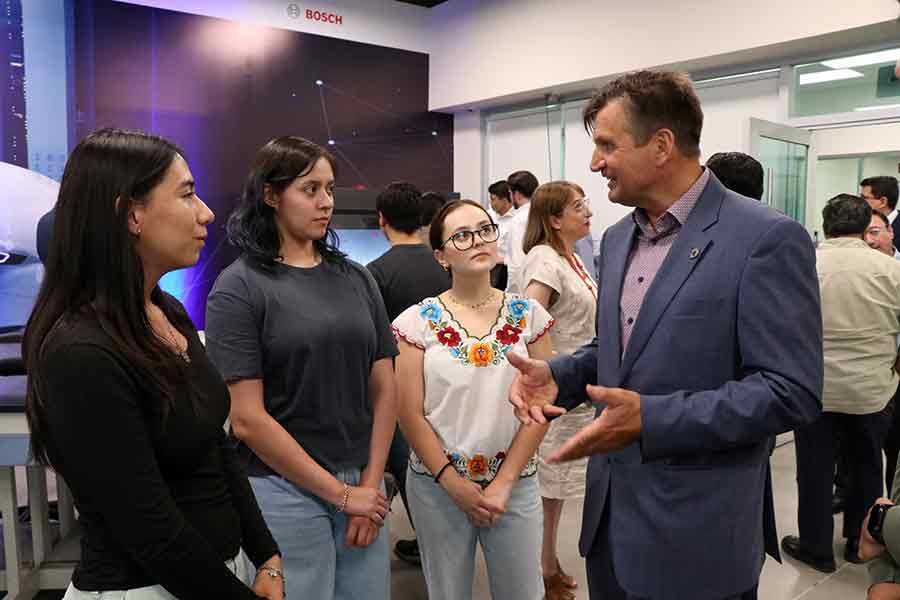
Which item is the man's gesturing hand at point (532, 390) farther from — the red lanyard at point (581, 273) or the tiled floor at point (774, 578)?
the tiled floor at point (774, 578)

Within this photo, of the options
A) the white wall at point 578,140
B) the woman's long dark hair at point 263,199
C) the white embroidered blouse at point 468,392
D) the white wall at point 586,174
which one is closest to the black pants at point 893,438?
the white wall at point 578,140

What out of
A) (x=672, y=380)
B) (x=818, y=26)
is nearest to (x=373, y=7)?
(x=818, y=26)

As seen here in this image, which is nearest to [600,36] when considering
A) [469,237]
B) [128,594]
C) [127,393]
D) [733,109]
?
[733,109]

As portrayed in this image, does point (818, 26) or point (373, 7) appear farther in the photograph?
point (373, 7)

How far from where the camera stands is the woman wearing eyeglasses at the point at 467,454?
1850 mm

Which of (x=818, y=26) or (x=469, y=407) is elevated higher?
(x=818, y=26)

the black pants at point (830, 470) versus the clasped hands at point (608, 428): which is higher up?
the clasped hands at point (608, 428)

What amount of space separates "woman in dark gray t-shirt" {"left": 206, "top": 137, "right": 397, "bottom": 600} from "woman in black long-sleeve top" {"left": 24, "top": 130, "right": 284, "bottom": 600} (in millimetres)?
351

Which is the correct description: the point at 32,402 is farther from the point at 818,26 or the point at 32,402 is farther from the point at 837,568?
the point at 818,26

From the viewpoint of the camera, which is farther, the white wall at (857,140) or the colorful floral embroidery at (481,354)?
the white wall at (857,140)

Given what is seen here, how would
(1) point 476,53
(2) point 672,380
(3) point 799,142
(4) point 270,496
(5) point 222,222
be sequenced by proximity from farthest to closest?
1. (1) point 476,53
2. (5) point 222,222
3. (3) point 799,142
4. (4) point 270,496
5. (2) point 672,380

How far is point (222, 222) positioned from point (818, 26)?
4653 mm

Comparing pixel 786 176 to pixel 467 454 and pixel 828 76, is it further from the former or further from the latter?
pixel 467 454

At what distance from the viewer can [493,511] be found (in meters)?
1.79
